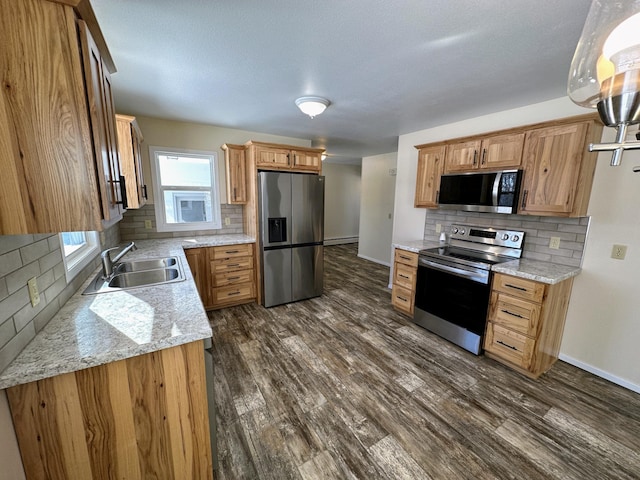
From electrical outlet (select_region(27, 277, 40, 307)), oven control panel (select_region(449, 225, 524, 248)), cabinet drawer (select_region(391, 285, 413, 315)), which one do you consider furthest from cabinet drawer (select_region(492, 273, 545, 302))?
electrical outlet (select_region(27, 277, 40, 307))

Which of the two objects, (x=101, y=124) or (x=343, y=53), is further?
(x=343, y=53)

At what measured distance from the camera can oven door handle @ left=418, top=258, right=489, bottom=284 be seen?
2.36 m

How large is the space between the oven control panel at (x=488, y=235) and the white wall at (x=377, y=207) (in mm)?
2456

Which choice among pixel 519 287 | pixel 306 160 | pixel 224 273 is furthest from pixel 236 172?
pixel 519 287

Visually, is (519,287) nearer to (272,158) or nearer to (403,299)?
(403,299)

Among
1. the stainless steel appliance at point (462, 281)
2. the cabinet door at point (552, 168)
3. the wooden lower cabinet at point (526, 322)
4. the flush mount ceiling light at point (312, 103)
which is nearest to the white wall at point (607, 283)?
the wooden lower cabinet at point (526, 322)

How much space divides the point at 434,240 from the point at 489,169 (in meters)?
1.18

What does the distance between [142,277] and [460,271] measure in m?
2.96

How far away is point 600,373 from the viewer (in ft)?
7.37

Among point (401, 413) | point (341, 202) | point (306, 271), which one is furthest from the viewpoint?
point (341, 202)

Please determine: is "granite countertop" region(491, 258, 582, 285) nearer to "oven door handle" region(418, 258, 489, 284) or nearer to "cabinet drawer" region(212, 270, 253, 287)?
"oven door handle" region(418, 258, 489, 284)

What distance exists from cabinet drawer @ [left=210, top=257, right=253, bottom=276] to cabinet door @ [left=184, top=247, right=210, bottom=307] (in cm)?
10

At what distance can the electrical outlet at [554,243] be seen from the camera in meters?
2.40

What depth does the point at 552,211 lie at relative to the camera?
2.21 m
